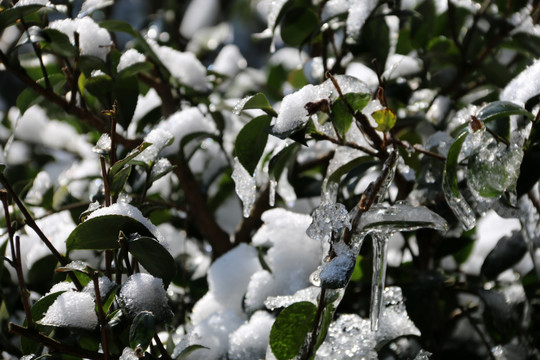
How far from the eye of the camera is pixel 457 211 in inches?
31.0

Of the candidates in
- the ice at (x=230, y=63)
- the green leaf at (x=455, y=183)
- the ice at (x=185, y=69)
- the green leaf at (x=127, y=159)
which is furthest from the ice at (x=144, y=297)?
the ice at (x=230, y=63)

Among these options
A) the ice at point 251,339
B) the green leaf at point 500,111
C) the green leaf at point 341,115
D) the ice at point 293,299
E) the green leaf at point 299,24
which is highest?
the green leaf at point 299,24

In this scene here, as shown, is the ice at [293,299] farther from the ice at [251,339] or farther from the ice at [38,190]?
the ice at [38,190]

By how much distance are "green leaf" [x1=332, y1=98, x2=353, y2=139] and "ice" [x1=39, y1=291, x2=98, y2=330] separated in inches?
13.1

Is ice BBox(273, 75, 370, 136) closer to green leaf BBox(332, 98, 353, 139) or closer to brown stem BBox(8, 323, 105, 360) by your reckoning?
green leaf BBox(332, 98, 353, 139)

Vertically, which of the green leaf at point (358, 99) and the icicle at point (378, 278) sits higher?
the green leaf at point (358, 99)

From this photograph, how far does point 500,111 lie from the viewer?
2.48 ft

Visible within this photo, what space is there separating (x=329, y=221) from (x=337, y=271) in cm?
6

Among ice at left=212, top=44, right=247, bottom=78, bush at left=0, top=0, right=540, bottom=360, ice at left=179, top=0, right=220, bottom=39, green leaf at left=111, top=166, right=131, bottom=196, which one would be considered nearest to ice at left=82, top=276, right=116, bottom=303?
bush at left=0, top=0, right=540, bottom=360

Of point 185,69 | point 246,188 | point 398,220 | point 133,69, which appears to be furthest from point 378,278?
point 185,69

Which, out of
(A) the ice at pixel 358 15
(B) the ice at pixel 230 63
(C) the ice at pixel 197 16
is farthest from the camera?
(C) the ice at pixel 197 16

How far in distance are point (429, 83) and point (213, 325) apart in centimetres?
58

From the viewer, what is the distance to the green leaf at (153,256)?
72 cm

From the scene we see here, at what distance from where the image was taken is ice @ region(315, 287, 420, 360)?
2.75 feet
